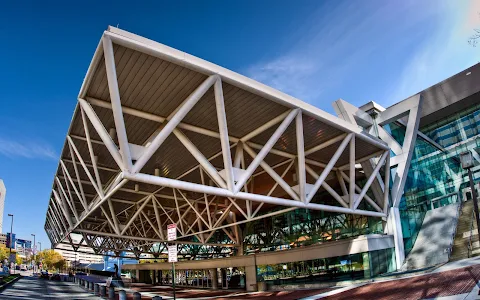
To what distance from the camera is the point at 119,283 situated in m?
38.7

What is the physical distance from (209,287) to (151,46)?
1356 inches

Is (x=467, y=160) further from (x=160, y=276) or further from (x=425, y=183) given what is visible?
(x=160, y=276)

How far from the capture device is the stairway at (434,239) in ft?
72.6

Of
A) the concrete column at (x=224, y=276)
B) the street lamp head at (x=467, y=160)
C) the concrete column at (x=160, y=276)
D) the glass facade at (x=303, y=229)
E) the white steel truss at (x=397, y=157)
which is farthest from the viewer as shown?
the concrete column at (x=160, y=276)

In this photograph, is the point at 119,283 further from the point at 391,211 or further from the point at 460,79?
the point at 460,79

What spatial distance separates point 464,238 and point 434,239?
7.45 feet

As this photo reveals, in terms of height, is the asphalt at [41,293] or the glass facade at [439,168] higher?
the glass facade at [439,168]

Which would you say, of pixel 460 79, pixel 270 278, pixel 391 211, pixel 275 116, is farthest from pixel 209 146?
pixel 460 79

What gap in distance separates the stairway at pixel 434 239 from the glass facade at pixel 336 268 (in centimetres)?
143

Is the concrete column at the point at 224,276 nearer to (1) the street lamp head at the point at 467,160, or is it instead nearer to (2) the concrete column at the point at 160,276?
(2) the concrete column at the point at 160,276

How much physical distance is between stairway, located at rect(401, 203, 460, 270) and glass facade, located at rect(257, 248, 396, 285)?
1.43 metres

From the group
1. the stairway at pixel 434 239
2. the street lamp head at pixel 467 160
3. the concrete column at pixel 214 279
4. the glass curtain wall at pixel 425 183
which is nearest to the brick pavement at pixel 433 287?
the street lamp head at pixel 467 160

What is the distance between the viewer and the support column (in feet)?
79.4

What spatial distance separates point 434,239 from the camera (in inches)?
946
